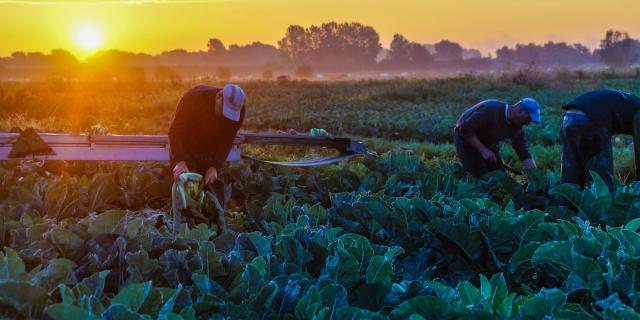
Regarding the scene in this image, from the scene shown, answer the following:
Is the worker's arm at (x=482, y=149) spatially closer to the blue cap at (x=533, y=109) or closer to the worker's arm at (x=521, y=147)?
the worker's arm at (x=521, y=147)

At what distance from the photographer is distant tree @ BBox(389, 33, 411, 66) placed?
160 m

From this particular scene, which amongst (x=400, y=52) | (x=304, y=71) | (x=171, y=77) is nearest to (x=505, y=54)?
(x=400, y=52)

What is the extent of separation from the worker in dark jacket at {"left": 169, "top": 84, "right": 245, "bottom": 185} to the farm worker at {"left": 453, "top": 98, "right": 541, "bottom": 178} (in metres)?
3.05

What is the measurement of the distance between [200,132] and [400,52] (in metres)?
159

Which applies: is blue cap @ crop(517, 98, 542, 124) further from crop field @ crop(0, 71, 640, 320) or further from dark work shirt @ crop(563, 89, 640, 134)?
crop field @ crop(0, 71, 640, 320)

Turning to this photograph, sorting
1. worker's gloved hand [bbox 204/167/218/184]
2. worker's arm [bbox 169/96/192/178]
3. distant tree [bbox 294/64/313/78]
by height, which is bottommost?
distant tree [bbox 294/64/313/78]

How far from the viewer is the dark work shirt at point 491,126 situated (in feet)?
24.3

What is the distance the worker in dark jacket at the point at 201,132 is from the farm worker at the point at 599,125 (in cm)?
329

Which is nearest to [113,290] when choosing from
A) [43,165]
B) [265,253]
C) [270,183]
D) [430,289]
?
[265,253]

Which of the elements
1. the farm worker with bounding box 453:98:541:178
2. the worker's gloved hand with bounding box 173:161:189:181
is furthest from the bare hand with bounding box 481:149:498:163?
the worker's gloved hand with bounding box 173:161:189:181

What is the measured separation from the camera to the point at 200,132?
541cm

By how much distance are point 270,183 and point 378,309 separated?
379cm

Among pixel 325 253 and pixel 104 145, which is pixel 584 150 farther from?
pixel 104 145

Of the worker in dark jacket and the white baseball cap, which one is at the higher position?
the white baseball cap
